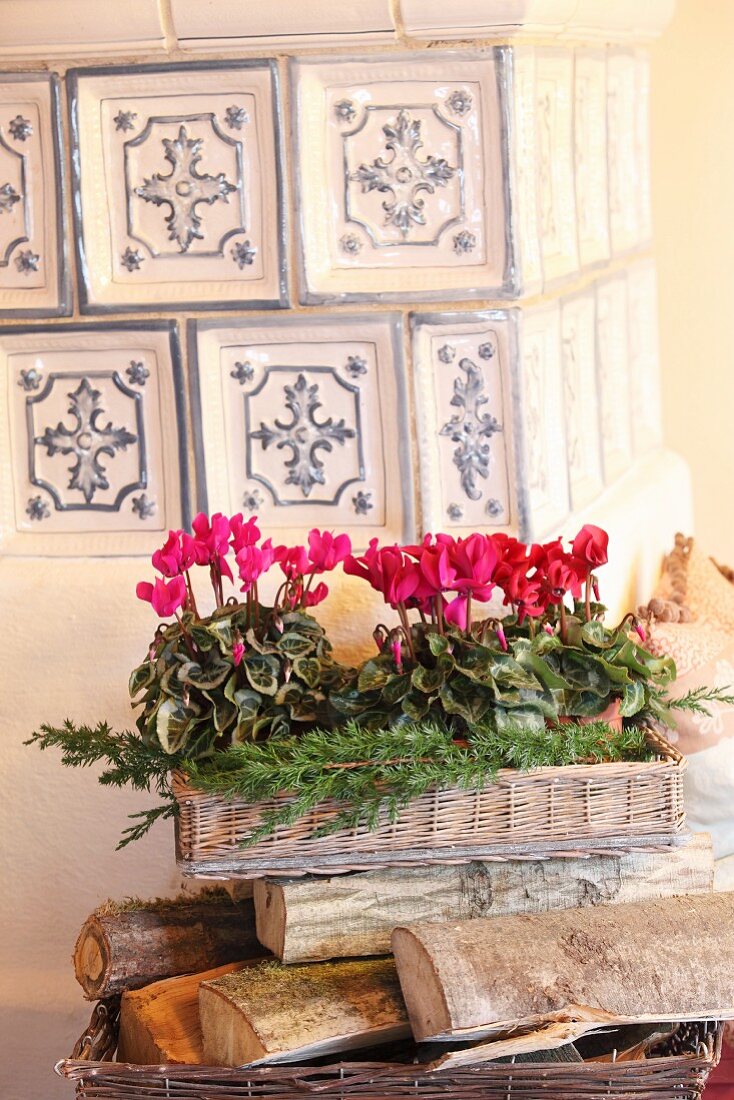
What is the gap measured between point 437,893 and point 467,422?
58 cm

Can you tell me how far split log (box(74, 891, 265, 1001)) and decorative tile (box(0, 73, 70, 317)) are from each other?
745mm

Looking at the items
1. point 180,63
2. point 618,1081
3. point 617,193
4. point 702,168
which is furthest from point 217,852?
point 702,168

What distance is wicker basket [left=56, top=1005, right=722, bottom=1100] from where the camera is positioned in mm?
1200

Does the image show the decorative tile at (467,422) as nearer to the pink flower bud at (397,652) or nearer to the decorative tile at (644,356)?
the pink flower bud at (397,652)

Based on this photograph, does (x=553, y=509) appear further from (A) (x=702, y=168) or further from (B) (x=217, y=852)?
(A) (x=702, y=168)

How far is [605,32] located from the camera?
197 centimetres

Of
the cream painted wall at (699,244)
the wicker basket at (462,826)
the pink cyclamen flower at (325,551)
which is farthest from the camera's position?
the cream painted wall at (699,244)

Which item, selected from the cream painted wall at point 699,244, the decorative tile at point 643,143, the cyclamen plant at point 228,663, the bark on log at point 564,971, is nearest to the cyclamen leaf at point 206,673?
the cyclamen plant at point 228,663

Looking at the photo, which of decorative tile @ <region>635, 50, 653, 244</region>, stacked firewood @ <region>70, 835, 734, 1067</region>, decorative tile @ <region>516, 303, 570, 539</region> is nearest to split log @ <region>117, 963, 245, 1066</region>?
stacked firewood @ <region>70, 835, 734, 1067</region>

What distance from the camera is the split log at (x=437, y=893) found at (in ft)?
4.33

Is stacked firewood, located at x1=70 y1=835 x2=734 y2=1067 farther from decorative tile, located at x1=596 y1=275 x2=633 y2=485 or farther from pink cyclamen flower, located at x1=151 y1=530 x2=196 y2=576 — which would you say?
decorative tile, located at x1=596 y1=275 x2=633 y2=485

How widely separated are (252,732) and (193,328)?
1.82 ft

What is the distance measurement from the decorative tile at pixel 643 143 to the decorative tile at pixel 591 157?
0.26m

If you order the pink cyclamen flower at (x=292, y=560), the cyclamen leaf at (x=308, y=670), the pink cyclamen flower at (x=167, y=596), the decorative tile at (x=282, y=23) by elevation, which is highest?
the decorative tile at (x=282, y=23)
